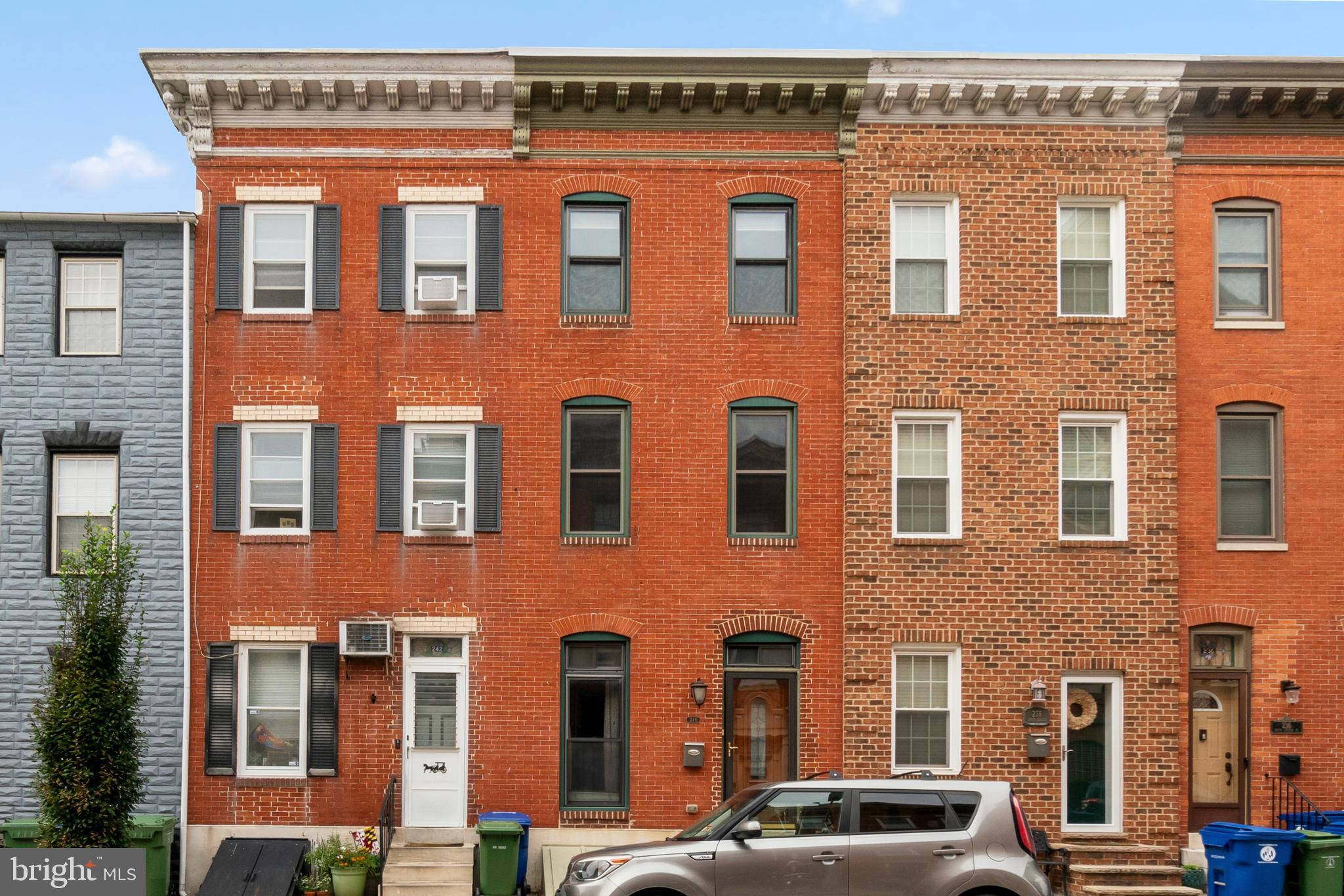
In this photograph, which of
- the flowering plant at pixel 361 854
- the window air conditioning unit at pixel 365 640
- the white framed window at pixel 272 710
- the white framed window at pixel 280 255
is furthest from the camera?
the white framed window at pixel 280 255

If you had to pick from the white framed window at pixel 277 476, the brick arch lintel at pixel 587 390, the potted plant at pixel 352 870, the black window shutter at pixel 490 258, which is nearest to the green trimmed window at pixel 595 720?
the potted plant at pixel 352 870

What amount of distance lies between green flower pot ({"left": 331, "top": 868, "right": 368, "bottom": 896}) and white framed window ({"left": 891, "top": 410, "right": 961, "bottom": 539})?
8.37 meters

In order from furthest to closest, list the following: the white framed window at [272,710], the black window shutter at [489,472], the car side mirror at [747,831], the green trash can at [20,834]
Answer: the black window shutter at [489,472]
the white framed window at [272,710]
the green trash can at [20,834]
the car side mirror at [747,831]

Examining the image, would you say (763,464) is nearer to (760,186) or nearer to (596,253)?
(596,253)

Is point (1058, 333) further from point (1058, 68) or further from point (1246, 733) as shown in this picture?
point (1246, 733)

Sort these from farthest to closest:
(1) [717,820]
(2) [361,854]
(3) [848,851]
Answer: (2) [361,854] → (1) [717,820] → (3) [848,851]

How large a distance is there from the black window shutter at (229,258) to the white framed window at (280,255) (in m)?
0.14

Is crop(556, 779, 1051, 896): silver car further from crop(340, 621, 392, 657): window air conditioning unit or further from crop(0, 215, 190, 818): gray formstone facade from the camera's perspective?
crop(0, 215, 190, 818): gray formstone facade

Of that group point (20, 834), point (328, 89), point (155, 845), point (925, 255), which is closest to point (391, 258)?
point (328, 89)

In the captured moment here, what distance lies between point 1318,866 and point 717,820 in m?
7.71

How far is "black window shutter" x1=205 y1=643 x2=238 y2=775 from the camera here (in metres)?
17.5

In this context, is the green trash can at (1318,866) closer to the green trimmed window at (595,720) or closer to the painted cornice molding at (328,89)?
the green trimmed window at (595,720)

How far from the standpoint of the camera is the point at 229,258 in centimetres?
1811

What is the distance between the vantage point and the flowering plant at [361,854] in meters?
16.5
